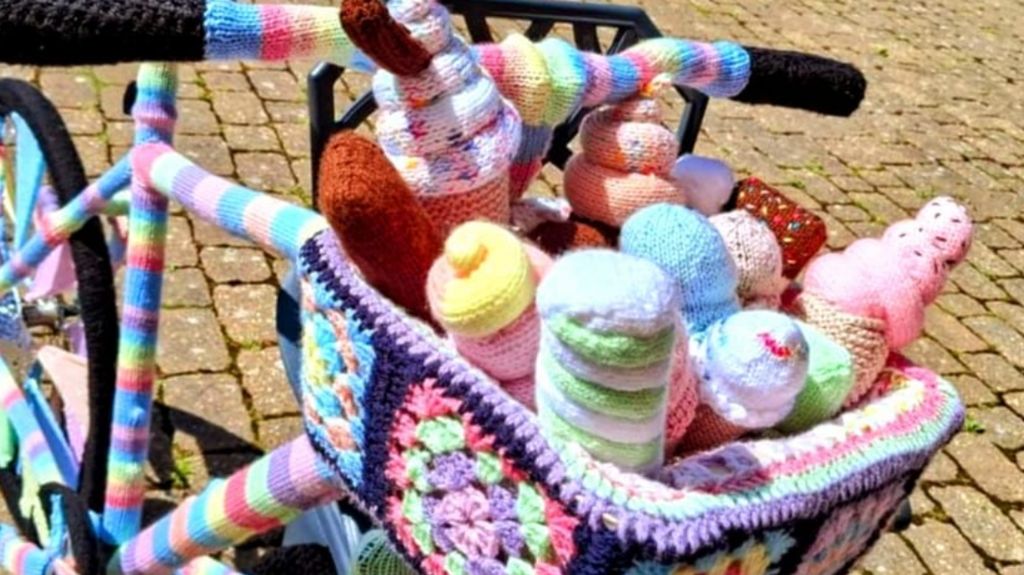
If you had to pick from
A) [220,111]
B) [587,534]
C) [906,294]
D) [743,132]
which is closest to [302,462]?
[587,534]

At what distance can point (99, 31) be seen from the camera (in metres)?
1.25

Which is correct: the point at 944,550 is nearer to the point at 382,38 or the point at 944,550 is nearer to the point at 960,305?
the point at 960,305

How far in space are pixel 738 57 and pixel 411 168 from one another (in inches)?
22.0

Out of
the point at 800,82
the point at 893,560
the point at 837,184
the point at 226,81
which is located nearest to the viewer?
the point at 800,82

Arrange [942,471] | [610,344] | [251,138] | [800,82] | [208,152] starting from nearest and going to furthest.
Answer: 1. [610,344]
2. [800,82]
3. [942,471]
4. [208,152]
5. [251,138]

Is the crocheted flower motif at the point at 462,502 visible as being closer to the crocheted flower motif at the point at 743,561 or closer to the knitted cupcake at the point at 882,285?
the crocheted flower motif at the point at 743,561

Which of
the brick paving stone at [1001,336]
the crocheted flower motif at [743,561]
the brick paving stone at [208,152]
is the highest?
the crocheted flower motif at [743,561]

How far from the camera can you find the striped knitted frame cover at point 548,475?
3.48 feet

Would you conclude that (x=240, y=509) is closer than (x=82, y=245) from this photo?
Yes

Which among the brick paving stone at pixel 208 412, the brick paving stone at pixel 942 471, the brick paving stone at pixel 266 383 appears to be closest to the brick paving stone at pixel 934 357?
the brick paving stone at pixel 942 471

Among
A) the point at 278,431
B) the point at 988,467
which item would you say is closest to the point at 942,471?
the point at 988,467

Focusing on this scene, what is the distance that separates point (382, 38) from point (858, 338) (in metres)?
0.57

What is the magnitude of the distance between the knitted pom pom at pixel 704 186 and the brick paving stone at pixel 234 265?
2142 mm

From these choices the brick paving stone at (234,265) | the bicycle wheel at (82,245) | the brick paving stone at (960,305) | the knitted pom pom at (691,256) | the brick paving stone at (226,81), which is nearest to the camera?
the knitted pom pom at (691,256)
